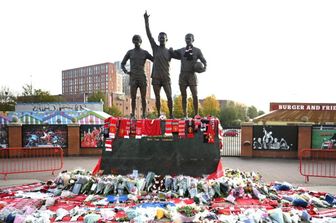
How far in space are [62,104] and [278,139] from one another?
2110 cm

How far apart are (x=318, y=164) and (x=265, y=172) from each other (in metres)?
3.65

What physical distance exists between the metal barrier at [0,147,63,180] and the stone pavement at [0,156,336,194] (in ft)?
2.00

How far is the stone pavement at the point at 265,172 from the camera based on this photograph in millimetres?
9610

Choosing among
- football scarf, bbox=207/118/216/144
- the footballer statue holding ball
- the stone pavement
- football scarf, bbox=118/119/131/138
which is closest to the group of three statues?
the footballer statue holding ball

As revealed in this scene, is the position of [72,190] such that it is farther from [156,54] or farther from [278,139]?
[278,139]

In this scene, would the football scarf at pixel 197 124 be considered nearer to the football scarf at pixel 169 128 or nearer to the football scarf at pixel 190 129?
the football scarf at pixel 190 129

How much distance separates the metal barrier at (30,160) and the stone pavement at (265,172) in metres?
0.61

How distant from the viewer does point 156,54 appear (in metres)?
9.01

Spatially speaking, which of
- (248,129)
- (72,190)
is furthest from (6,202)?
(248,129)

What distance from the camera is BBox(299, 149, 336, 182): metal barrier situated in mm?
11461

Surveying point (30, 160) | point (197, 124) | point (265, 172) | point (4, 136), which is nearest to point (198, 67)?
point (197, 124)

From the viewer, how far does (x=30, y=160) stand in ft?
49.5

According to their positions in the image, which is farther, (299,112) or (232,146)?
(299,112)

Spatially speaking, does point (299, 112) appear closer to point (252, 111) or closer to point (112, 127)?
point (112, 127)
